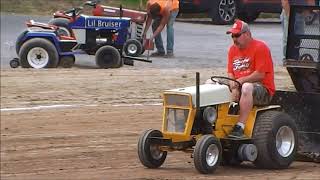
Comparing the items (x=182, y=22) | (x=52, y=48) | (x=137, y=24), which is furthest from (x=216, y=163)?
(x=182, y=22)

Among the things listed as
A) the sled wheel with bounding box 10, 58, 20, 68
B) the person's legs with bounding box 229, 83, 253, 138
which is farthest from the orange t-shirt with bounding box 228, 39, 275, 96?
the sled wheel with bounding box 10, 58, 20, 68

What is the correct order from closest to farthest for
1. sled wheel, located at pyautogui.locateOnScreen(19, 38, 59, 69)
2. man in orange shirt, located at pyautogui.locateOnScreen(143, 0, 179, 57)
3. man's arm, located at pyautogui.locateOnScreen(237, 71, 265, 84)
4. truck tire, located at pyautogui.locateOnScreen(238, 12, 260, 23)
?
1. man's arm, located at pyautogui.locateOnScreen(237, 71, 265, 84)
2. sled wheel, located at pyautogui.locateOnScreen(19, 38, 59, 69)
3. man in orange shirt, located at pyautogui.locateOnScreen(143, 0, 179, 57)
4. truck tire, located at pyautogui.locateOnScreen(238, 12, 260, 23)

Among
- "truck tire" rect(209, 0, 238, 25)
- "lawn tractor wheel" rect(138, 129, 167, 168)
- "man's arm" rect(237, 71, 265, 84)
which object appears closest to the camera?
"lawn tractor wheel" rect(138, 129, 167, 168)

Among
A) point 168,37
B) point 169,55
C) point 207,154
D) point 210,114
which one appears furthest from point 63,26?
point 207,154

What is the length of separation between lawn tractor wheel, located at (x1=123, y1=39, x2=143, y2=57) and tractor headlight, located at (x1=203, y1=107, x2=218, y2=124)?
31.3 feet

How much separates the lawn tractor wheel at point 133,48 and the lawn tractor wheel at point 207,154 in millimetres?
9808

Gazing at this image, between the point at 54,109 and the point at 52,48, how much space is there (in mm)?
3935

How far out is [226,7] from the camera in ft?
88.4

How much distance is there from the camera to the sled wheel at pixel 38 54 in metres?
17.1

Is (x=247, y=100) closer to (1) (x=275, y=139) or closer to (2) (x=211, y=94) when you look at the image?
(2) (x=211, y=94)

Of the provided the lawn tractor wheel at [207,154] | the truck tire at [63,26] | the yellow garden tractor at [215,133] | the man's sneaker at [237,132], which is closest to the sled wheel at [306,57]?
the yellow garden tractor at [215,133]

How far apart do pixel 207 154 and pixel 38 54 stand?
895 centimetres

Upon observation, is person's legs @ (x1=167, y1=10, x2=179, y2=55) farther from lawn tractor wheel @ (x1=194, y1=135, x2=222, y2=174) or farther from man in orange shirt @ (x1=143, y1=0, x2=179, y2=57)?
lawn tractor wheel @ (x1=194, y1=135, x2=222, y2=174)

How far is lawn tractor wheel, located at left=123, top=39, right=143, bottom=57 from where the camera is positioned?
60.9 feet
